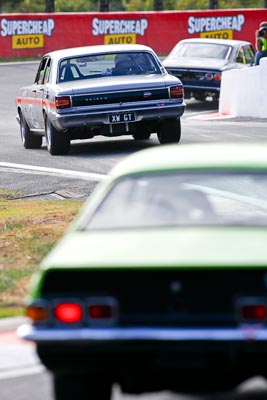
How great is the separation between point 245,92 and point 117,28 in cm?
1603

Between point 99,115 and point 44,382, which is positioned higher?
point 44,382

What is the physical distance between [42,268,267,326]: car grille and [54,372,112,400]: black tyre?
1.15 ft

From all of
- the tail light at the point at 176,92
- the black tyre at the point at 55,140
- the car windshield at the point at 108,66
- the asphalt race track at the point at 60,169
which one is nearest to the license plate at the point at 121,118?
the asphalt race track at the point at 60,169

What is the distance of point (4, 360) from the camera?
783 cm

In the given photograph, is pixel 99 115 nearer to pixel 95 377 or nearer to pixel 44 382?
pixel 44 382

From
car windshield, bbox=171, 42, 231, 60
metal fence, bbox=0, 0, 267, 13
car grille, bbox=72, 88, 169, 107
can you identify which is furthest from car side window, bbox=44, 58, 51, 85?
metal fence, bbox=0, 0, 267, 13

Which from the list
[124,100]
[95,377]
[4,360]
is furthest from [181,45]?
[95,377]

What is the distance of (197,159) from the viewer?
6.76 m

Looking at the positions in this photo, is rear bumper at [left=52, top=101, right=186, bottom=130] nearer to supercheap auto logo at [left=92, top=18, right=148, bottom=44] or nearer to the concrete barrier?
the concrete barrier

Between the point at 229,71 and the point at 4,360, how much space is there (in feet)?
64.1

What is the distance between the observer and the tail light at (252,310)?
5602 millimetres

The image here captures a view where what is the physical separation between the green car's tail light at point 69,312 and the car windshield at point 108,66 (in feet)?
47.5

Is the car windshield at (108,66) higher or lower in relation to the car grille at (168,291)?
lower

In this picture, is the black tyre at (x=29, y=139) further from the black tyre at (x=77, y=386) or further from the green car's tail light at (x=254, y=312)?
the green car's tail light at (x=254, y=312)
